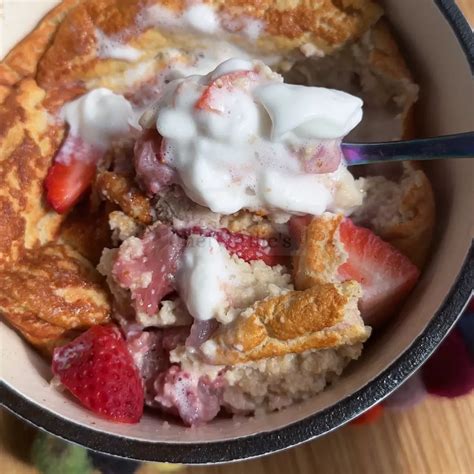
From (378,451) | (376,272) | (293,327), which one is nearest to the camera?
(293,327)

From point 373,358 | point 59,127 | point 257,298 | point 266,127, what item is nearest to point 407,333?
point 373,358

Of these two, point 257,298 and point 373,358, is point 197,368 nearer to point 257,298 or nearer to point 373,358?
point 257,298

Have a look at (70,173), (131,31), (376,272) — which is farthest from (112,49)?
(376,272)

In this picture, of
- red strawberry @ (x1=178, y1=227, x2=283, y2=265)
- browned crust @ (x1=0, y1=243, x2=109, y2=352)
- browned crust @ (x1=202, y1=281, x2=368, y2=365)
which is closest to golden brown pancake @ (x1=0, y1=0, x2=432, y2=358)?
browned crust @ (x1=0, y1=243, x2=109, y2=352)

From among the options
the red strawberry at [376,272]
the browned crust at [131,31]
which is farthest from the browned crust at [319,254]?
the browned crust at [131,31]

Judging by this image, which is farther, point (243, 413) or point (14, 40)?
point (14, 40)

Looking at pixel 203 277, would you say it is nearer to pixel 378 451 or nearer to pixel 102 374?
pixel 102 374

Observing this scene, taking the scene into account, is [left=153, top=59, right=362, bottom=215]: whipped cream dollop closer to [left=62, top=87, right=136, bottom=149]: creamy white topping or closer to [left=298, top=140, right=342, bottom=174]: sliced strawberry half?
[left=298, top=140, right=342, bottom=174]: sliced strawberry half
